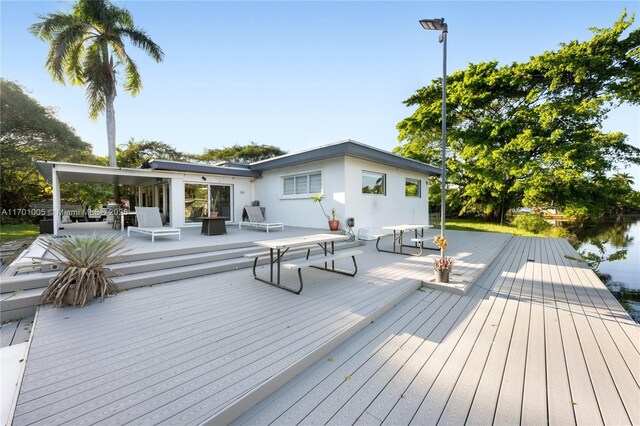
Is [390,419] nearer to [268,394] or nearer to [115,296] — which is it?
[268,394]

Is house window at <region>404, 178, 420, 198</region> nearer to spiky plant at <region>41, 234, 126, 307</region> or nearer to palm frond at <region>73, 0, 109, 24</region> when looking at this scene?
spiky plant at <region>41, 234, 126, 307</region>

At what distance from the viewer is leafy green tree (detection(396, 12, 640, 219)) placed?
12141 millimetres

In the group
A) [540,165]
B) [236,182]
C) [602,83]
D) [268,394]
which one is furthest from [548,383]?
[602,83]

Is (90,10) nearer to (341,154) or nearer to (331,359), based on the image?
(341,154)

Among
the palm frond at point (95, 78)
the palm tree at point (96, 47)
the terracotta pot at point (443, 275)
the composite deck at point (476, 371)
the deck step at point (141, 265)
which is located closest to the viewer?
the composite deck at point (476, 371)

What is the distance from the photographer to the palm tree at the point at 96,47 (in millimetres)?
11180

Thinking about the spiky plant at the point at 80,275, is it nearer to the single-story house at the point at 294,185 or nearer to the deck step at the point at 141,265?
the deck step at the point at 141,265

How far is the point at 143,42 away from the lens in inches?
500

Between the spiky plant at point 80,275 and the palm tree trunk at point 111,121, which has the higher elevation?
the palm tree trunk at point 111,121

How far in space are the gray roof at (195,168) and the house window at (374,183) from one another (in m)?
5.10

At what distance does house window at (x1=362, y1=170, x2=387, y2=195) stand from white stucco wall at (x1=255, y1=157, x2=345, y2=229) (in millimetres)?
1211

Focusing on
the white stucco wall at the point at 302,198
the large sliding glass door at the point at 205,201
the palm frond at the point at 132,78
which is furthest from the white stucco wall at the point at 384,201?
the palm frond at the point at 132,78

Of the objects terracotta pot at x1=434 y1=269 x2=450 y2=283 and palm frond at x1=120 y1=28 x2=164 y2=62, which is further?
palm frond at x1=120 y1=28 x2=164 y2=62

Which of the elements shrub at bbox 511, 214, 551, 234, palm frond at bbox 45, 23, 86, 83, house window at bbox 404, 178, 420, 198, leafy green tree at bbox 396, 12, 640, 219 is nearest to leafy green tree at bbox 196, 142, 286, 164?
palm frond at bbox 45, 23, 86, 83
